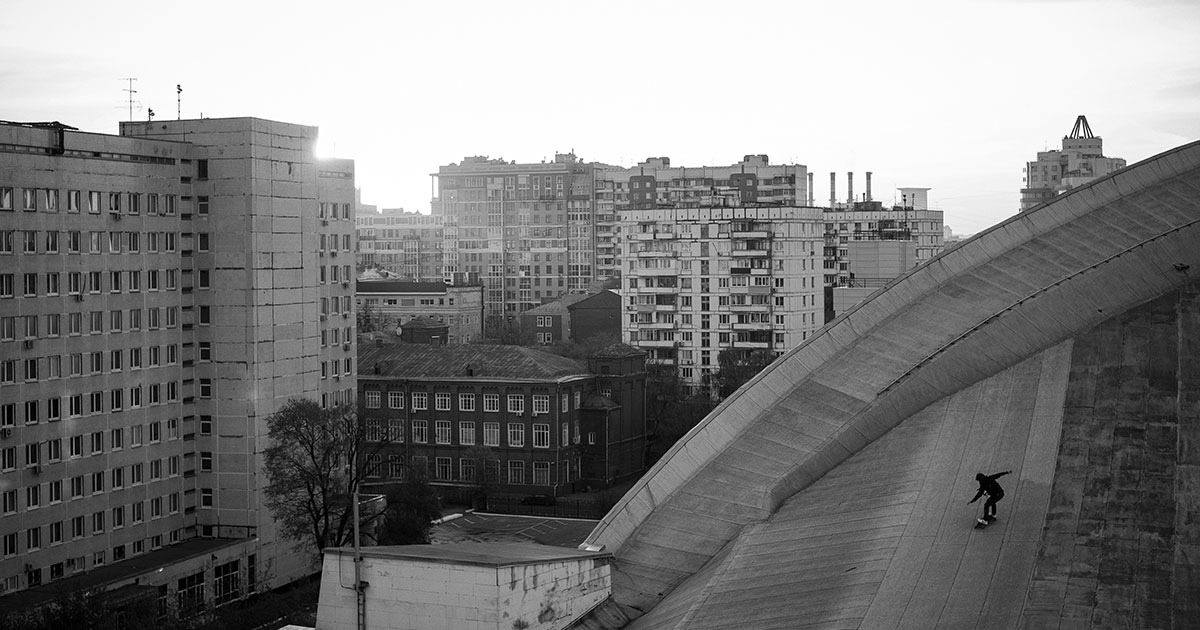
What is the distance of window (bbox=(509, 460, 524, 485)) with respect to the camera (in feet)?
288

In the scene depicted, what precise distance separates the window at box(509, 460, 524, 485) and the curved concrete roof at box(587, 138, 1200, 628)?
1755 inches

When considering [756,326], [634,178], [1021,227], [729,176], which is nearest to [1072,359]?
[1021,227]

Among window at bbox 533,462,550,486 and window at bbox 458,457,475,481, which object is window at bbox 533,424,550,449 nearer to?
window at bbox 533,462,550,486

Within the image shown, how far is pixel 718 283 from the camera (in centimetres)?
11288

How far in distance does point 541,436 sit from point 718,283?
96.6ft

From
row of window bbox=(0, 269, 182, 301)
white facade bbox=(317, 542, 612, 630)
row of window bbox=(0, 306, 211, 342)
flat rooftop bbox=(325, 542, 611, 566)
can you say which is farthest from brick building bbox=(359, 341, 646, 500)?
white facade bbox=(317, 542, 612, 630)

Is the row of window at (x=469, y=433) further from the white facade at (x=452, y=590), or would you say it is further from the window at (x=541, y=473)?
the white facade at (x=452, y=590)

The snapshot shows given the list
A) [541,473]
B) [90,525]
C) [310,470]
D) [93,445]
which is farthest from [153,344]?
[541,473]

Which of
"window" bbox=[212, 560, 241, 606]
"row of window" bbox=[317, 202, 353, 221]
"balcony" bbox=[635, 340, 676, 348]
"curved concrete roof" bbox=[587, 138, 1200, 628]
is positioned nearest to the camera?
"curved concrete roof" bbox=[587, 138, 1200, 628]

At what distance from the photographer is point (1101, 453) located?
1372 inches

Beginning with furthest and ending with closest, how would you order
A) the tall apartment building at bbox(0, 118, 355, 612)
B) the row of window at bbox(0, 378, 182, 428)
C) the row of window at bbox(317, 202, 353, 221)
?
the row of window at bbox(317, 202, 353, 221)
the tall apartment building at bbox(0, 118, 355, 612)
the row of window at bbox(0, 378, 182, 428)

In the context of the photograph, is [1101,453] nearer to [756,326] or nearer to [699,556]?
[699,556]

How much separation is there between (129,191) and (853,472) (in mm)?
34681

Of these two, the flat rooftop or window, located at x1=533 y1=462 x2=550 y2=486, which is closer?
the flat rooftop
